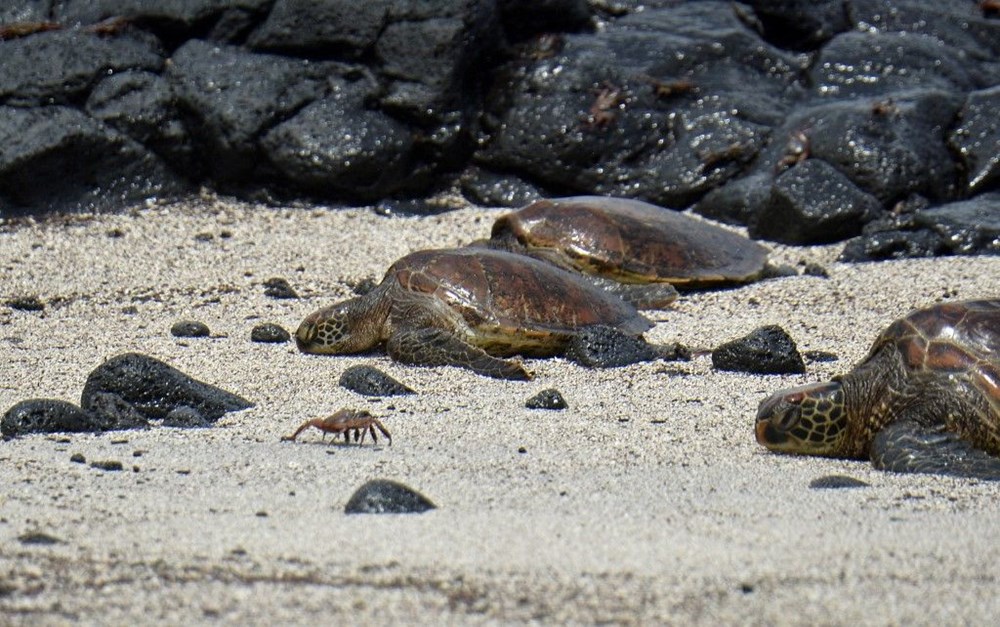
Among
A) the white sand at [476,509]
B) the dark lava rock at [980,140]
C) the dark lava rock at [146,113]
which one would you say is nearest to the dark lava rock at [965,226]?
the dark lava rock at [980,140]

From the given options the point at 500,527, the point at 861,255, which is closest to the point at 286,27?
the point at 861,255

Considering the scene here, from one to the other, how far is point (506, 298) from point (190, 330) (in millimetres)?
1685

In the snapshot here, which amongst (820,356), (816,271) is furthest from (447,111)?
(820,356)

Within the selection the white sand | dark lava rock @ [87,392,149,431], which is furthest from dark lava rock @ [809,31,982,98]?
dark lava rock @ [87,392,149,431]

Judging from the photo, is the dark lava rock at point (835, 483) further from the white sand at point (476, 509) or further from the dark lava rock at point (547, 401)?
the dark lava rock at point (547, 401)

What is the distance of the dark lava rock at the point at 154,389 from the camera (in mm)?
5465

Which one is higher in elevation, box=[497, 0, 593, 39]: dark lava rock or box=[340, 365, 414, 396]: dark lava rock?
box=[497, 0, 593, 39]: dark lava rock

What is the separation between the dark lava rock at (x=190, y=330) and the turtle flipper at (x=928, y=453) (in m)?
3.81

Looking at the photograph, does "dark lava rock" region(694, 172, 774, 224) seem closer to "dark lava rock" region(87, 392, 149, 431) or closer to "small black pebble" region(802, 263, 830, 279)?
"small black pebble" region(802, 263, 830, 279)

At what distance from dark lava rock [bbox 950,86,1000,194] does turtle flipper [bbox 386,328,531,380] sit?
19.5ft

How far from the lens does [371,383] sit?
5930 mm

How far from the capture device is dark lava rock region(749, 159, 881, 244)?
34.1ft

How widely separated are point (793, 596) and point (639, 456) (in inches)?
72.5

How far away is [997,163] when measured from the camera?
11.1m
